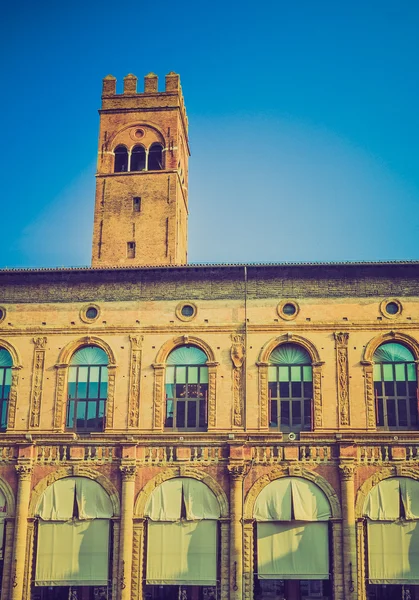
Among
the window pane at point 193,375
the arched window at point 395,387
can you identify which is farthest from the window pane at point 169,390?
the arched window at point 395,387

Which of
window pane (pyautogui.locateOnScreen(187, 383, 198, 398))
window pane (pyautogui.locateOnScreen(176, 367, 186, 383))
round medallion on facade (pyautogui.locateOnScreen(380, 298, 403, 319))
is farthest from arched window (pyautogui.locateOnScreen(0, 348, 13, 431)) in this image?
round medallion on facade (pyautogui.locateOnScreen(380, 298, 403, 319))

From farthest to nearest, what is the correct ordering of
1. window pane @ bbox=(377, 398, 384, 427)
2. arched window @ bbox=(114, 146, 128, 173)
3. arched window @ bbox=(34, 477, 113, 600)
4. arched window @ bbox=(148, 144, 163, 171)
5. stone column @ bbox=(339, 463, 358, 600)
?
arched window @ bbox=(114, 146, 128, 173) < arched window @ bbox=(148, 144, 163, 171) < window pane @ bbox=(377, 398, 384, 427) < arched window @ bbox=(34, 477, 113, 600) < stone column @ bbox=(339, 463, 358, 600)

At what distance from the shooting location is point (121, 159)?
5297 cm

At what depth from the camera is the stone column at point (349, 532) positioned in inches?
1260

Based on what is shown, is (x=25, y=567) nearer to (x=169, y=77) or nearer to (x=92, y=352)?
(x=92, y=352)

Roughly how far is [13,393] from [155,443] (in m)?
8.10

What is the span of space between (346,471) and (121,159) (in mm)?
28133

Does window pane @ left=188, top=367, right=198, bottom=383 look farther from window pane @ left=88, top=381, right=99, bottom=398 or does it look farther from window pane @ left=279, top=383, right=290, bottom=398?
window pane @ left=88, top=381, right=99, bottom=398

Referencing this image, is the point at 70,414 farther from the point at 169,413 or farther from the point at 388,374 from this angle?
the point at 388,374

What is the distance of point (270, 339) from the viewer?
37.8m

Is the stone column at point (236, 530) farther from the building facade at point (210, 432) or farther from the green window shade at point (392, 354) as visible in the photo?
the green window shade at point (392, 354)

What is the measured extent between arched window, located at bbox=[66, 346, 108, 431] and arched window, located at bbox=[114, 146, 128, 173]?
58.0ft

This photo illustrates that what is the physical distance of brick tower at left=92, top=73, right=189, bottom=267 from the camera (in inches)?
Result: 1975

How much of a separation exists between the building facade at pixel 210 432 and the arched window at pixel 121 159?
592 inches
